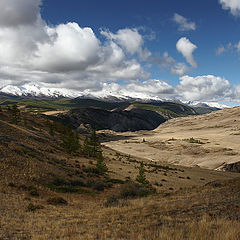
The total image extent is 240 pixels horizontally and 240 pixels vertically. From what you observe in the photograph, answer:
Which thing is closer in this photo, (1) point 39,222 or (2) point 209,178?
(1) point 39,222

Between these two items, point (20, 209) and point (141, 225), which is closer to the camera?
point (141, 225)

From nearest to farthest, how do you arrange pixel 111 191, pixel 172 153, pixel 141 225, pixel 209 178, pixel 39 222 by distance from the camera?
1. pixel 141 225
2. pixel 39 222
3. pixel 111 191
4. pixel 209 178
5. pixel 172 153

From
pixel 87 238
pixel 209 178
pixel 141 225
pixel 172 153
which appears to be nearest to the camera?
pixel 87 238

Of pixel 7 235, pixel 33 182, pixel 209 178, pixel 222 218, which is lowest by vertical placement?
pixel 209 178

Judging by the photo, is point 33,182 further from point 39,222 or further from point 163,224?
point 163,224

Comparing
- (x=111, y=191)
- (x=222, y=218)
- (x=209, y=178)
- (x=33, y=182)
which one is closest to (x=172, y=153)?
(x=209, y=178)

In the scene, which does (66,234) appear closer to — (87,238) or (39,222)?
(87,238)

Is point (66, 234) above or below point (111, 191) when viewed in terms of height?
above

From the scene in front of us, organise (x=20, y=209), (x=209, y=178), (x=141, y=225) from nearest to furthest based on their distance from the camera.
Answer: (x=141, y=225) → (x=20, y=209) → (x=209, y=178)

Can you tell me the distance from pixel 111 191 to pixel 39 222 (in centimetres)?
1456

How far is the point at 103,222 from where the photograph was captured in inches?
466

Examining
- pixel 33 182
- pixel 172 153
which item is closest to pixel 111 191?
pixel 33 182

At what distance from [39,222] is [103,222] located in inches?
160

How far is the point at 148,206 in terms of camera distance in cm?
1488
